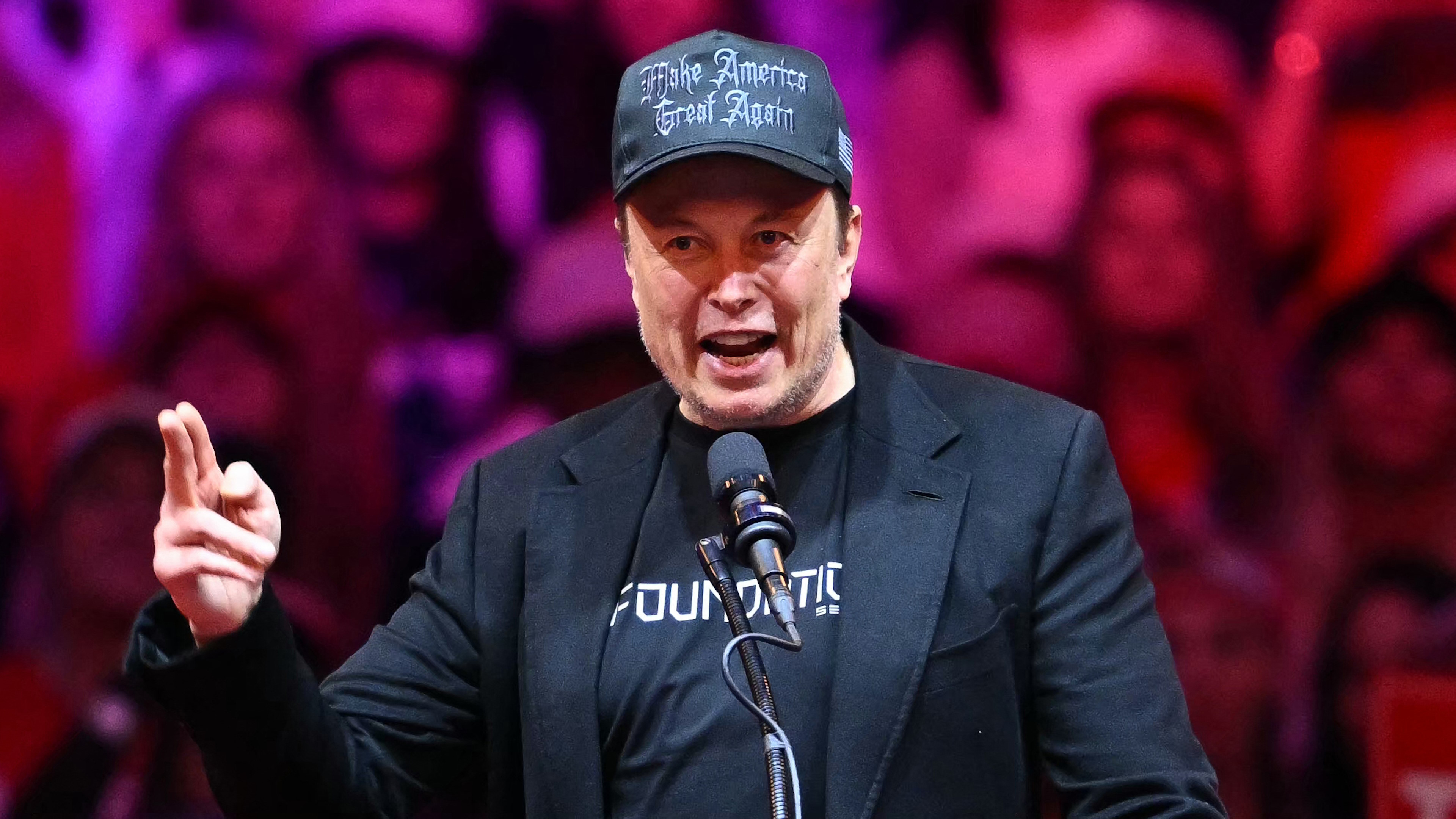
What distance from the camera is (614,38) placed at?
3.62 m

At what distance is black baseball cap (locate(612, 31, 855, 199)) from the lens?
1906mm

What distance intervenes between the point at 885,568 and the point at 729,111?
0.59 m

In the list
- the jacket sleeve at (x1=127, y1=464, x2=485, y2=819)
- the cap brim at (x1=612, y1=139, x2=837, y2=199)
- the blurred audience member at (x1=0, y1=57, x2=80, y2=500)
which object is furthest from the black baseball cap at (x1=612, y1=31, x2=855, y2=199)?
the blurred audience member at (x1=0, y1=57, x2=80, y2=500)

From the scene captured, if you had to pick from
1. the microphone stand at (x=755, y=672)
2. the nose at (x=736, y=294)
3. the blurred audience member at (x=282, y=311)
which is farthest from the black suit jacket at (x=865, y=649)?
Answer: the blurred audience member at (x=282, y=311)

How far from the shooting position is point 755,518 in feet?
4.81

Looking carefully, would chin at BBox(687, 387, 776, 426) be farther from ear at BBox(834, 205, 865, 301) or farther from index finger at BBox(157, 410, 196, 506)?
index finger at BBox(157, 410, 196, 506)

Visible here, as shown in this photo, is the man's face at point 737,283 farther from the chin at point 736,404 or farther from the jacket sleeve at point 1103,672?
the jacket sleeve at point 1103,672

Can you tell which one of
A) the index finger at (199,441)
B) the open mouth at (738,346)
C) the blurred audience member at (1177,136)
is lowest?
the index finger at (199,441)

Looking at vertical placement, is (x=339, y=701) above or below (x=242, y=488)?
below

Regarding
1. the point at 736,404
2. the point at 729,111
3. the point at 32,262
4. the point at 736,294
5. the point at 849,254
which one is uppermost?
the point at 32,262

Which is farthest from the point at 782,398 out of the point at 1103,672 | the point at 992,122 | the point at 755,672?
the point at 992,122

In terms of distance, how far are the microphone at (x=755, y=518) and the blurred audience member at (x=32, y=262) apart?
2.59 metres

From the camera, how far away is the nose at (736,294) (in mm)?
1918

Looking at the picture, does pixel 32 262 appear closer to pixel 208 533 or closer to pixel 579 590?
pixel 579 590
